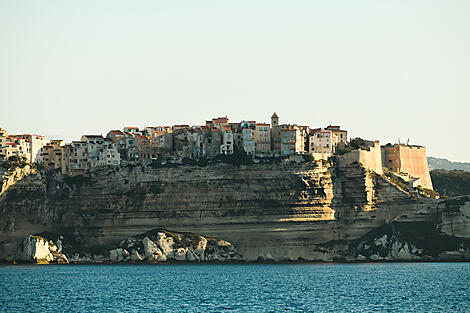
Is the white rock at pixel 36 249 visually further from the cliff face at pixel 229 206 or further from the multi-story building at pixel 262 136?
the multi-story building at pixel 262 136

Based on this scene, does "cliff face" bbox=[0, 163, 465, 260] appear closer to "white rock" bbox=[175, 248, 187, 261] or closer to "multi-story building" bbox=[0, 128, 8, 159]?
"white rock" bbox=[175, 248, 187, 261]

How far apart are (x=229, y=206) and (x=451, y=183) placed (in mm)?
40081

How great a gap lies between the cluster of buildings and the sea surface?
17.2m

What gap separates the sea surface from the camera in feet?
196

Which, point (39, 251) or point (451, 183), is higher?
point (451, 183)

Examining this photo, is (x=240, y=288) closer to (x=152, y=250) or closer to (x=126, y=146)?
(x=152, y=250)

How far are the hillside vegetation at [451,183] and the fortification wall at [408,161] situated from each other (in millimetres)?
5080

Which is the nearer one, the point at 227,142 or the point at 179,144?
the point at 227,142

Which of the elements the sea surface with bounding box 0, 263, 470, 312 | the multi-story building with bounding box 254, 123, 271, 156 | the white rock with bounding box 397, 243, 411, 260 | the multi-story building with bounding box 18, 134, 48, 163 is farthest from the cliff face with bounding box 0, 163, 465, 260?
the sea surface with bounding box 0, 263, 470, 312

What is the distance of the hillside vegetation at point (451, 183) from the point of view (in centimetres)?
12744

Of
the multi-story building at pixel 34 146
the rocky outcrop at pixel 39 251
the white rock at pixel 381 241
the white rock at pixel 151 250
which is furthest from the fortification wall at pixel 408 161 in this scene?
the multi-story building at pixel 34 146

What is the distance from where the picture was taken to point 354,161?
107 meters

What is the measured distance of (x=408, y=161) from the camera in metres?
120

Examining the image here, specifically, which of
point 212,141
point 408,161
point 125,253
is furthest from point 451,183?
point 125,253
